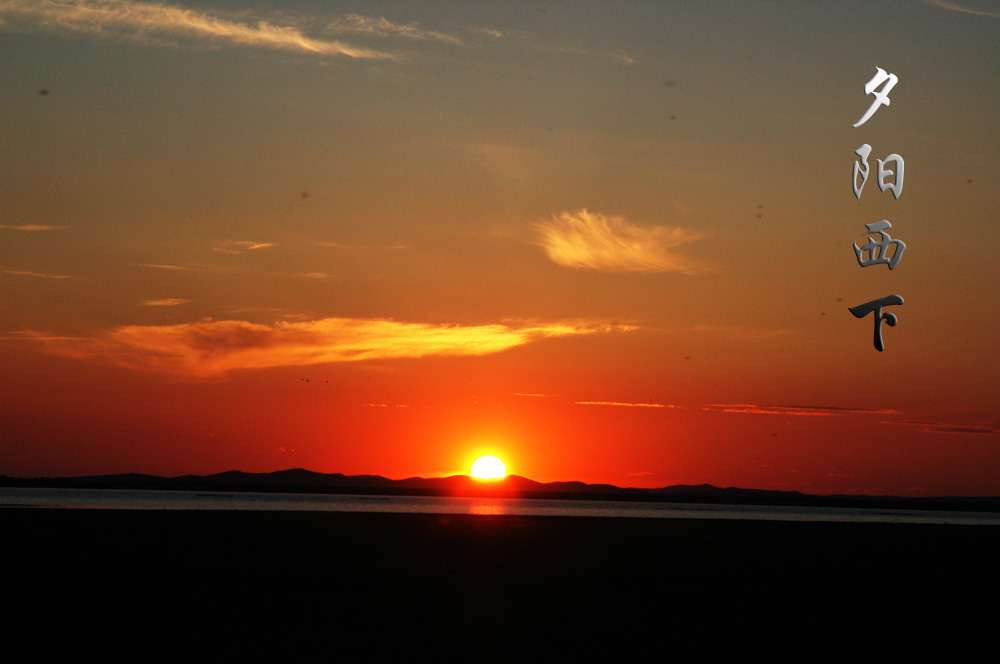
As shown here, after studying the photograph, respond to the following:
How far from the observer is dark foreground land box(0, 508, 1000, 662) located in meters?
12.1

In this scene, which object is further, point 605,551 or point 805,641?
point 605,551

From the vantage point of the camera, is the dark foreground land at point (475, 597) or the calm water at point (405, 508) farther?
the calm water at point (405, 508)

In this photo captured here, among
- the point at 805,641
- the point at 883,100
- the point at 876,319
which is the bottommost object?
the point at 805,641

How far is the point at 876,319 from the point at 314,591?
16.8 m

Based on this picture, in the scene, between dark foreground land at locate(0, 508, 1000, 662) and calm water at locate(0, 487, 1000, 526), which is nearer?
dark foreground land at locate(0, 508, 1000, 662)

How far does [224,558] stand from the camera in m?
21.6

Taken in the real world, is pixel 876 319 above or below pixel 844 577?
above

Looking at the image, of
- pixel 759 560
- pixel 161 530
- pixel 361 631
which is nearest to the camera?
pixel 361 631

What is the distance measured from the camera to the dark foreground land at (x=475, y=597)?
12.1 meters

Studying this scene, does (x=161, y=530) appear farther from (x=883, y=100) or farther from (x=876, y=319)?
(x=883, y=100)

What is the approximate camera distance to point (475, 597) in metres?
16.4

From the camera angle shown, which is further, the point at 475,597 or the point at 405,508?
the point at 405,508

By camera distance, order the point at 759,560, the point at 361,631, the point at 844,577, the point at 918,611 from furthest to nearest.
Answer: the point at 759,560
the point at 844,577
the point at 918,611
the point at 361,631

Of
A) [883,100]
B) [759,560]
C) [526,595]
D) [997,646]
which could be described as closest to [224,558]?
[526,595]
